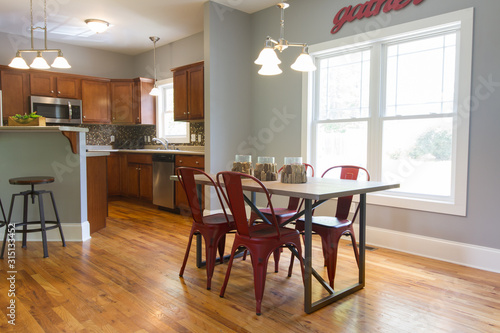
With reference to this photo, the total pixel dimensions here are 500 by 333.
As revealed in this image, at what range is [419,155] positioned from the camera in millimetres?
3436

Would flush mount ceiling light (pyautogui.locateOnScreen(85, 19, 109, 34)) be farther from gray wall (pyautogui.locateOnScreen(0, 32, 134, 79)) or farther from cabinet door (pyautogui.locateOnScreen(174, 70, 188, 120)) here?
gray wall (pyautogui.locateOnScreen(0, 32, 134, 79))

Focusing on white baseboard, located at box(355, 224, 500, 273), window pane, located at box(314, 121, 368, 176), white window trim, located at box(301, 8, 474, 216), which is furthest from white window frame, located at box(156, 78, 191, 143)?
white baseboard, located at box(355, 224, 500, 273)

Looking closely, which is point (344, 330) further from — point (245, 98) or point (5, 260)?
point (245, 98)

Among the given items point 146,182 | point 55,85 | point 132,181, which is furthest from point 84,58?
point 146,182

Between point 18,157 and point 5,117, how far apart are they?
2.45m

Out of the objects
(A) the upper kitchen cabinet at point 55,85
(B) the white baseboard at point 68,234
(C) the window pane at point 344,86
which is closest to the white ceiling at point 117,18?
(A) the upper kitchen cabinet at point 55,85

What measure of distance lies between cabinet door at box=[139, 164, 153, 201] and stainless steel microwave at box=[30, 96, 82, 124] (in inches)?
61.6

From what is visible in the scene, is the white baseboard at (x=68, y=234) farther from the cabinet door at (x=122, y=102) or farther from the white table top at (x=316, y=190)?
the cabinet door at (x=122, y=102)

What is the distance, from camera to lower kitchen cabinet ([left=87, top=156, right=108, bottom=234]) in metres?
4.08

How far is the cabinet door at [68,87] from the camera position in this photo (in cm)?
616

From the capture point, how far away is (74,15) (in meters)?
4.99

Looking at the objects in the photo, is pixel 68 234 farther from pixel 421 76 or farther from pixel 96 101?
pixel 421 76

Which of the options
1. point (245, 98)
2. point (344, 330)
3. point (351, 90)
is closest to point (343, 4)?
point (351, 90)

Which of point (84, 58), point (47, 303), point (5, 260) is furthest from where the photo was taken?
point (84, 58)
